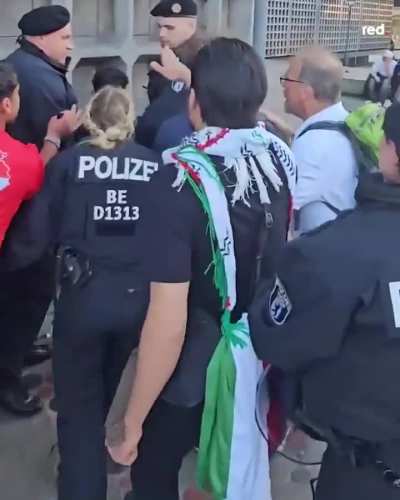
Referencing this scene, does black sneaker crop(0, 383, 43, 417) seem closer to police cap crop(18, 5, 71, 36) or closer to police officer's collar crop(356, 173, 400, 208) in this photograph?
police cap crop(18, 5, 71, 36)

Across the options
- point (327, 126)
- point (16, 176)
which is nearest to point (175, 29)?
point (327, 126)

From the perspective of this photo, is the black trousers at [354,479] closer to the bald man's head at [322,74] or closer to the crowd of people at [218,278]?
the crowd of people at [218,278]

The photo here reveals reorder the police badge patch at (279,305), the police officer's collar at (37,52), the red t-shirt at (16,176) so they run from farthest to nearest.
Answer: the police officer's collar at (37,52) < the red t-shirt at (16,176) < the police badge patch at (279,305)

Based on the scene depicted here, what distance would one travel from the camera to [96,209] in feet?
7.68

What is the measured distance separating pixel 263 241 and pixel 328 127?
3.38 feet

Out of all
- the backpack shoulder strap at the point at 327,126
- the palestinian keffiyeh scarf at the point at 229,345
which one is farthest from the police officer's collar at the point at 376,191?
the backpack shoulder strap at the point at 327,126

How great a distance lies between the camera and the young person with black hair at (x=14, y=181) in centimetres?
250

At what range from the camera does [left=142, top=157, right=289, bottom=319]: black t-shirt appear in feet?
6.01

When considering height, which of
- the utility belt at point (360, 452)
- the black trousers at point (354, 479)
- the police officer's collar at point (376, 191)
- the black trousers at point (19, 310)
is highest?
the police officer's collar at point (376, 191)

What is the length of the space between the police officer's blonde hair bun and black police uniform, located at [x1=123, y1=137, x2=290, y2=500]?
50 centimetres

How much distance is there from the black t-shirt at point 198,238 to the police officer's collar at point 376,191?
1.36 feet

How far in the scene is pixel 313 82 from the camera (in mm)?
3020

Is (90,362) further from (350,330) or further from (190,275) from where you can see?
(350,330)

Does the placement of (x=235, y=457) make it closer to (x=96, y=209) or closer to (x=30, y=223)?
(x=96, y=209)
